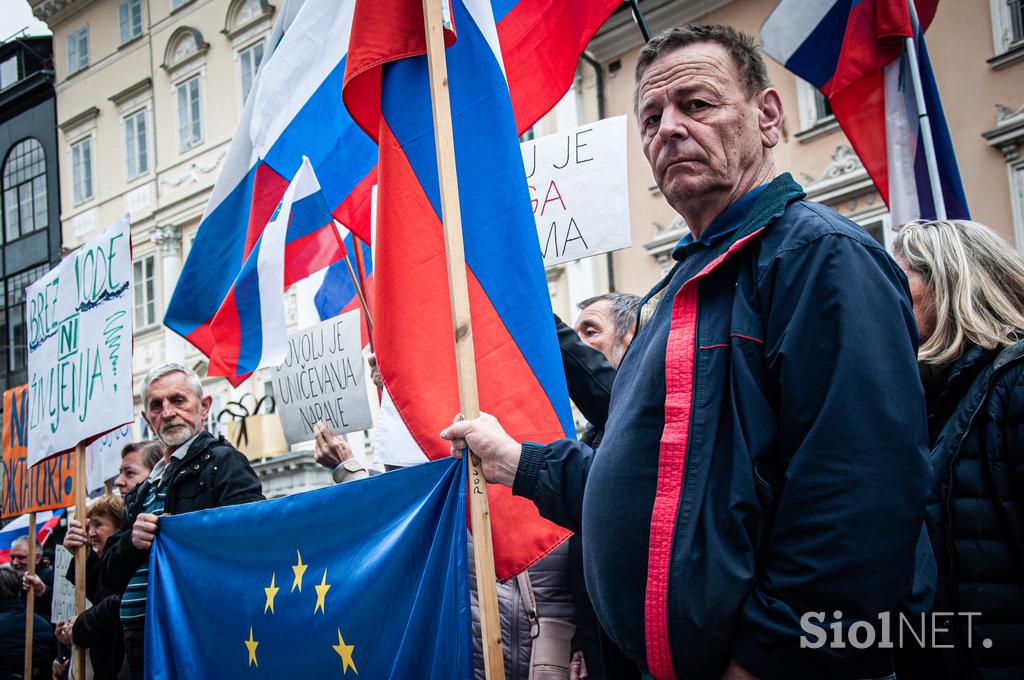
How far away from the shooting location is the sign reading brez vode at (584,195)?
4.60 m

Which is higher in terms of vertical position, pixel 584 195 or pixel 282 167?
pixel 282 167

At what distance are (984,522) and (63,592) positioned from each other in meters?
5.78

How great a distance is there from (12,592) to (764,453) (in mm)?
7198

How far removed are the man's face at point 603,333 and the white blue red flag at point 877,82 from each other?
1952 millimetres

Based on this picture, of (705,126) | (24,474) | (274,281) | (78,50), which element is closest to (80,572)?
(274,281)

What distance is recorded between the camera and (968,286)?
2510mm

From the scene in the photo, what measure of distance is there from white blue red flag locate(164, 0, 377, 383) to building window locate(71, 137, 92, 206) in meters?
22.8

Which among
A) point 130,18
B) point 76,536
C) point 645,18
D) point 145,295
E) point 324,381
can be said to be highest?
point 130,18

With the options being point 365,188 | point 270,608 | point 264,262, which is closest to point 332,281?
point 264,262

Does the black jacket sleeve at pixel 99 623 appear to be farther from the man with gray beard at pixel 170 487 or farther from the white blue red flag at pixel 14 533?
the white blue red flag at pixel 14 533

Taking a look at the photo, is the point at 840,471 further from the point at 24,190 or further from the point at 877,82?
the point at 24,190

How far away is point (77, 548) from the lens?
5121 mm

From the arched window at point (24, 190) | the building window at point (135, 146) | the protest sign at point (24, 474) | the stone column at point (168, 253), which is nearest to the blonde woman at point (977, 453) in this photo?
the protest sign at point (24, 474)

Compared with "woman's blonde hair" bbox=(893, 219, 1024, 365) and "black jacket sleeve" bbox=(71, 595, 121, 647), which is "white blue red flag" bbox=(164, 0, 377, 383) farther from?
"woman's blonde hair" bbox=(893, 219, 1024, 365)
